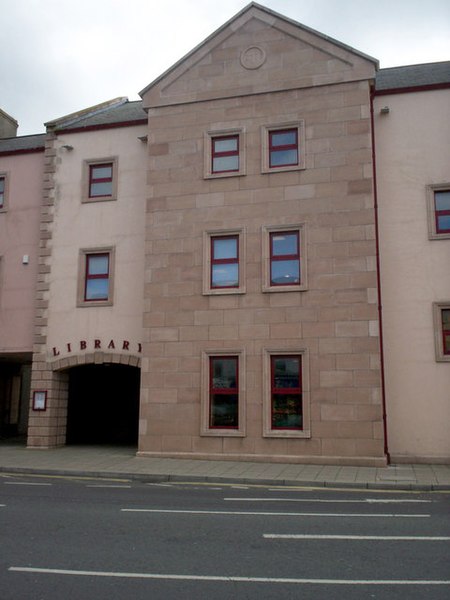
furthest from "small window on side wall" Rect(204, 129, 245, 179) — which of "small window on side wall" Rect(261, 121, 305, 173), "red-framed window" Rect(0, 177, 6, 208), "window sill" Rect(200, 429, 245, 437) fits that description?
"red-framed window" Rect(0, 177, 6, 208)

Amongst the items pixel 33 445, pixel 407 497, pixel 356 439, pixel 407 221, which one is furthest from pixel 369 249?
pixel 33 445

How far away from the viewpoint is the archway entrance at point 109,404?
2424cm

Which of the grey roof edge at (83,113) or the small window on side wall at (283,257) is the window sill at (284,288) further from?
the grey roof edge at (83,113)

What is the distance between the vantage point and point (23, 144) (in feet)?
77.9

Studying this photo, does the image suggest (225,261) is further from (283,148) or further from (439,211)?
(439,211)

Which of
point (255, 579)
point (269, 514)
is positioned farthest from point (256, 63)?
point (255, 579)

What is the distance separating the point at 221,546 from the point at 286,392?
9.87m

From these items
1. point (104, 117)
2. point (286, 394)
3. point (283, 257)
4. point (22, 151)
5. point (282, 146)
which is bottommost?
point (286, 394)

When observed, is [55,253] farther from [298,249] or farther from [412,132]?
[412,132]

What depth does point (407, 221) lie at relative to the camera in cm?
1814

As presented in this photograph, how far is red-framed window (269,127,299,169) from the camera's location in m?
18.5

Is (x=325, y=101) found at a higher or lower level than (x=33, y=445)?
higher

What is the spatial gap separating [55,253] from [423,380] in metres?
12.3

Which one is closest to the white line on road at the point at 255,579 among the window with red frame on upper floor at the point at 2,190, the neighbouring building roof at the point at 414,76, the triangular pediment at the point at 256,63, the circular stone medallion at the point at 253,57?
the triangular pediment at the point at 256,63
